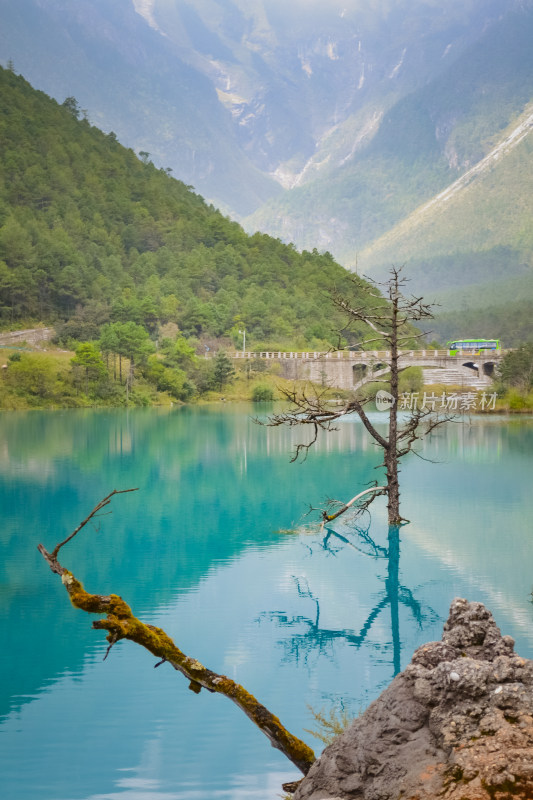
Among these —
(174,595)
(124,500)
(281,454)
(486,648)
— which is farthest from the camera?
(281,454)

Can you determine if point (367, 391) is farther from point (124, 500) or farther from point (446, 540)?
point (446, 540)

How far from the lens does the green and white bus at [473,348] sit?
85.1m

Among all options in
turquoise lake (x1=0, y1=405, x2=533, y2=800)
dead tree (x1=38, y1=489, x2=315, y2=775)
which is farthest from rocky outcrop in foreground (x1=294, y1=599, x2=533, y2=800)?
turquoise lake (x1=0, y1=405, x2=533, y2=800)

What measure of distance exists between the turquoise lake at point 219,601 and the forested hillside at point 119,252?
7144 cm

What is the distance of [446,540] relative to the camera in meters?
17.0

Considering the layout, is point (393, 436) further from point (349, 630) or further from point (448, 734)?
point (448, 734)

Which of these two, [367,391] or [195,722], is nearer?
[195,722]

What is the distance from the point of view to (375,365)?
80.9m

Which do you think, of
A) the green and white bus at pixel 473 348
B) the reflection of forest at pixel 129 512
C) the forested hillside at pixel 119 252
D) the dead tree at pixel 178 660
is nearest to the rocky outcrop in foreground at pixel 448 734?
the dead tree at pixel 178 660

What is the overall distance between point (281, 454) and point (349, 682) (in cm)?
2653

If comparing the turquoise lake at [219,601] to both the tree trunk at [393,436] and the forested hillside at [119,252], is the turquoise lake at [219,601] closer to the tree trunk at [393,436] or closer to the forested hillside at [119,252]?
the tree trunk at [393,436]

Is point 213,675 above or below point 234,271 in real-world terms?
below

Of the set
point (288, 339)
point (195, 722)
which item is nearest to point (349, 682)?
point (195, 722)

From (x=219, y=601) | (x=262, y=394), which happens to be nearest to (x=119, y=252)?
(x=262, y=394)
